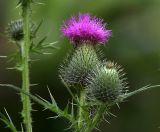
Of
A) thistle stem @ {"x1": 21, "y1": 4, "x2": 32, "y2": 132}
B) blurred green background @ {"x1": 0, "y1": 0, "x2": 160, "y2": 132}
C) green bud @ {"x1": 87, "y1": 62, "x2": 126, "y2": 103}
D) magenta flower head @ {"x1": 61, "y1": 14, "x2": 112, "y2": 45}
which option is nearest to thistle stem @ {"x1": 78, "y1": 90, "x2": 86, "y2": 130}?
green bud @ {"x1": 87, "y1": 62, "x2": 126, "y2": 103}

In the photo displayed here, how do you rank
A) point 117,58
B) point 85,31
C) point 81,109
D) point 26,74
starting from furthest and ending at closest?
point 117,58, point 85,31, point 26,74, point 81,109

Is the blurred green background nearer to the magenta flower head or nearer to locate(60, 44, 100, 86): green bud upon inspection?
the magenta flower head

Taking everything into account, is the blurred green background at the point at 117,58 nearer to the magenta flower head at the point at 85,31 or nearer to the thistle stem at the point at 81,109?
the magenta flower head at the point at 85,31

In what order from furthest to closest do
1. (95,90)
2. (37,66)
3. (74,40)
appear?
(37,66)
(74,40)
(95,90)

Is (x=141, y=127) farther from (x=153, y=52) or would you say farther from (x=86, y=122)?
(x=86, y=122)

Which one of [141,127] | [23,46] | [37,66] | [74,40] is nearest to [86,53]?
[74,40]

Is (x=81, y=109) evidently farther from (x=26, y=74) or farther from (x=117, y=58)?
(x=117, y=58)

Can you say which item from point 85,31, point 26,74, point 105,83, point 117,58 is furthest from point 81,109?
point 117,58
